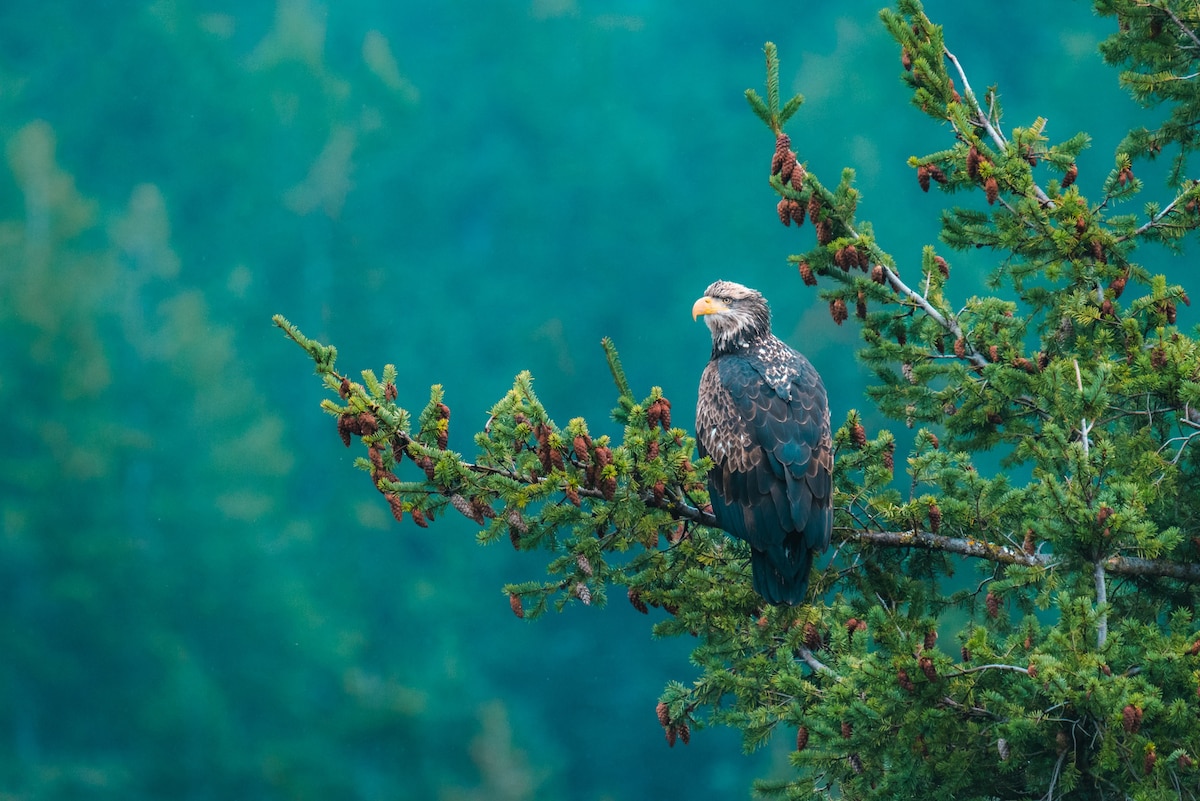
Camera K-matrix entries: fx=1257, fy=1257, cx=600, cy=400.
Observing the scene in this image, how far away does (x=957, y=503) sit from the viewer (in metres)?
3.70

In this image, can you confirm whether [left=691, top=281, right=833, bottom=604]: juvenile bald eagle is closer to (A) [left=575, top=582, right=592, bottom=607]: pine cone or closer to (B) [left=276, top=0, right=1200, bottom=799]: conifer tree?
(B) [left=276, top=0, right=1200, bottom=799]: conifer tree

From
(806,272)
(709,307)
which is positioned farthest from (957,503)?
(709,307)

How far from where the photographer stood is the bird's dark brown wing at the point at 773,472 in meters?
3.79

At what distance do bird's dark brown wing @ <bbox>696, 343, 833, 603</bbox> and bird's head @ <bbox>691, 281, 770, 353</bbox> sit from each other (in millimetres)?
489

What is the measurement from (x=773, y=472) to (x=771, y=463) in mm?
33

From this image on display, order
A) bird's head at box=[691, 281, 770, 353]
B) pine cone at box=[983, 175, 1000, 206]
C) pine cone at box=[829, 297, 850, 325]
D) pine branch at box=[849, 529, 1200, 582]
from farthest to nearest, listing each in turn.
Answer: bird's head at box=[691, 281, 770, 353], pine cone at box=[829, 297, 850, 325], pine cone at box=[983, 175, 1000, 206], pine branch at box=[849, 529, 1200, 582]

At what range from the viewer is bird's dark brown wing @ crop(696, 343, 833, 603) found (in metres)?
3.79

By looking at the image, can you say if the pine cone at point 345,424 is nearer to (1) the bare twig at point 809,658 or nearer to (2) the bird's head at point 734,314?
(1) the bare twig at point 809,658

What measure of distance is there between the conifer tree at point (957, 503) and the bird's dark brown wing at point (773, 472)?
0.11 metres

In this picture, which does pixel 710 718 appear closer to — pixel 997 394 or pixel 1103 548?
pixel 997 394

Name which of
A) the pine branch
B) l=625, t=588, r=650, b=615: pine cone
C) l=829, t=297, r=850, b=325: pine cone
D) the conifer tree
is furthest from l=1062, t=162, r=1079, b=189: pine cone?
l=625, t=588, r=650, b=615: pine cone

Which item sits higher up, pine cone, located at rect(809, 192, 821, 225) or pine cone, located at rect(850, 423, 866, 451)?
pine cone, located at rect(809, 192, 821, 225)

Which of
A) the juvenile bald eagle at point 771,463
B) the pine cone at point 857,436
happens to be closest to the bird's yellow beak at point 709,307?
A: the juvenile bald eagle at point 771,463

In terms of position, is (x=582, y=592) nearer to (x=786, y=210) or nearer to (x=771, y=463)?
(x=771, y=463)
